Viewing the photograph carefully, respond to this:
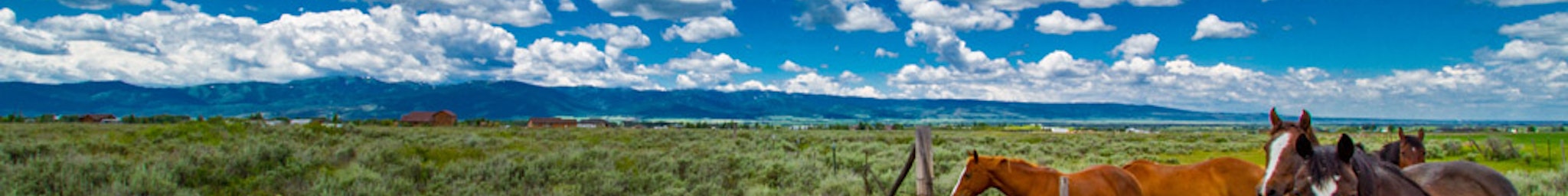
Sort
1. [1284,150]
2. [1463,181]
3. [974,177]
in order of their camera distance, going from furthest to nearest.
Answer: [974,177] < [1463,181] < [1284,150]

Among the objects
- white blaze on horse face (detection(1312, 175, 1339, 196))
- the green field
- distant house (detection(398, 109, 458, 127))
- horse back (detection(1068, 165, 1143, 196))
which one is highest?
distant house (detection(398, 109, 458, 127))

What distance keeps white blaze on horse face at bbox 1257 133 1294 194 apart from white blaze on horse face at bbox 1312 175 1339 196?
0.69 ft

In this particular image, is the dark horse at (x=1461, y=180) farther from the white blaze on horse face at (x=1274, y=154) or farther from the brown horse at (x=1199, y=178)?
the white blaze on horse face at (x=1274, y=154)

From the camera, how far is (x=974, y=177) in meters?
6.54

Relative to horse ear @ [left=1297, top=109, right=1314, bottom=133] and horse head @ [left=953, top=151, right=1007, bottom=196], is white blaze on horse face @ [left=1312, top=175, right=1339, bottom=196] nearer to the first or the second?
horse ear @ [left=1297, top=109, right=1314, bottom=133]

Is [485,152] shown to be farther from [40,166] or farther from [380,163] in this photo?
[40,166]

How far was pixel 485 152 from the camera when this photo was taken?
1669cm

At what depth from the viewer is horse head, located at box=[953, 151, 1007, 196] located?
6.53 meters

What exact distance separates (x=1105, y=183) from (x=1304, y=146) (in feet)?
12.0

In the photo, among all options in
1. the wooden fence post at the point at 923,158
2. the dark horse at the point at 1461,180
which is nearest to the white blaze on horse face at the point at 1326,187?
the dark horse at the point at 1461,180

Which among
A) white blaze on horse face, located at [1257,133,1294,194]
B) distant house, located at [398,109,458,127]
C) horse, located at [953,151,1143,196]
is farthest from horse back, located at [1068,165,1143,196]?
distant house, located at [398,109,458,127]

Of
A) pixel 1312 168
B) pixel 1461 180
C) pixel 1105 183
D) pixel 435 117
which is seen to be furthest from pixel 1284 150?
pixel 435 117

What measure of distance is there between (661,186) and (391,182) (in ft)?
12.6

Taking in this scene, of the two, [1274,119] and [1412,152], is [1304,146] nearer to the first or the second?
[1274,119]
